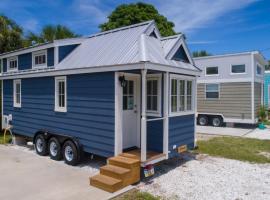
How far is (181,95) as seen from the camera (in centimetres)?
734

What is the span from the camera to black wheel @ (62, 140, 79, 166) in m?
6.94

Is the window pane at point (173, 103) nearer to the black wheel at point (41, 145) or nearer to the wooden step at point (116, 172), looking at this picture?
the wooden step at point (116, 172)

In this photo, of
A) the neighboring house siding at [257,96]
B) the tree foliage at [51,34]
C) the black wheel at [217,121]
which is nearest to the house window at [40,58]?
the tree foliage at [51,34]

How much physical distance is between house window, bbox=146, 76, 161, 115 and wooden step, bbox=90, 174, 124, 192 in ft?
6.88

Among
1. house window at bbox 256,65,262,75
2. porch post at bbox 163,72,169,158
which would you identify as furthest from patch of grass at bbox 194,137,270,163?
house window at bbox 256,65,262,75

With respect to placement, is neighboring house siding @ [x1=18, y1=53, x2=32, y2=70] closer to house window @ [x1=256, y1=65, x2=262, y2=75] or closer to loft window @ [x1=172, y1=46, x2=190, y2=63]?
loft window @ [x1=172, y1=46, x2=190, y2=63]

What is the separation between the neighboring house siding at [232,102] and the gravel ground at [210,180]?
7.66 meters

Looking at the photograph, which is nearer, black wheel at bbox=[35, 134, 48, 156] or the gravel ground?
the gravel ground

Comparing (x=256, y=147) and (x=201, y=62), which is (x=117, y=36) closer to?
(x=256, y=147)

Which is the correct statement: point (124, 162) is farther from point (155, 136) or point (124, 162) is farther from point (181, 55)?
point (181, 55)

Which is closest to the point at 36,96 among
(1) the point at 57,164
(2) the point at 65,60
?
(2) the point at 65,60

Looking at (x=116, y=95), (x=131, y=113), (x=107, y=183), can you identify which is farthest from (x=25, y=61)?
(x=107, y=183)

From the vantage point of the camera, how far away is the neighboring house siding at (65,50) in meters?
8.39

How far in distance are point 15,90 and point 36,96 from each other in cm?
176
